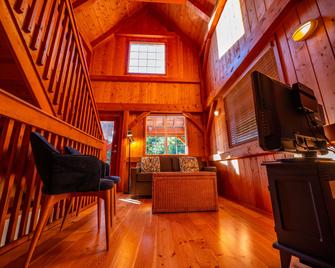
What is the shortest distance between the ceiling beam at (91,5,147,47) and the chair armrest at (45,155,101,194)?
200 inches

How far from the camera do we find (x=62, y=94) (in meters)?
1.84

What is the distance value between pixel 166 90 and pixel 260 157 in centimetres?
340

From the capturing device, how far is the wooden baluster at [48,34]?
1474mm

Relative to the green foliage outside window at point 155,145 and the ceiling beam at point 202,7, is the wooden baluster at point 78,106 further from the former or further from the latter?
the ceiling beam at point 202,7

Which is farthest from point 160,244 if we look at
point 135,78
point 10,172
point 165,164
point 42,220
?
point 135,78

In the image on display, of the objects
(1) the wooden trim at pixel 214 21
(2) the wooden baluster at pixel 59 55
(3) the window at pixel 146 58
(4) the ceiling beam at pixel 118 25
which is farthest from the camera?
(3) the window at pixel 146 58

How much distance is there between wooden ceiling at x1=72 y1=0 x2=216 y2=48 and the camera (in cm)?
394

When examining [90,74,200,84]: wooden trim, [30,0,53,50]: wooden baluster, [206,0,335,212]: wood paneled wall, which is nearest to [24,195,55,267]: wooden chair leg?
[30,0,53,50]: wooden baluster

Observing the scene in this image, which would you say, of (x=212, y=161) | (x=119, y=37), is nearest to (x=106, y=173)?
(x=212, y=161)

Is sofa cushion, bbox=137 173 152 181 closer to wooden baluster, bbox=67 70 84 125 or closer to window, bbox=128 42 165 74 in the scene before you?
wooden baluster, bbox=67 70 84 125

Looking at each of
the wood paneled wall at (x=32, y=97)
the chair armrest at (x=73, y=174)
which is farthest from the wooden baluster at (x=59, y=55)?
the chair armrest at (x=73, y=174)

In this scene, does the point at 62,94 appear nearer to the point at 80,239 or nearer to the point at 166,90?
the point at 80,239

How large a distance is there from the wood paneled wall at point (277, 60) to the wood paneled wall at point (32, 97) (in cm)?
249

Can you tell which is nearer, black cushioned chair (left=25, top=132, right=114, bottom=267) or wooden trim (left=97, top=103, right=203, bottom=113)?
black cushioned chair (left=25, top=132, right=114, bottom=267)
